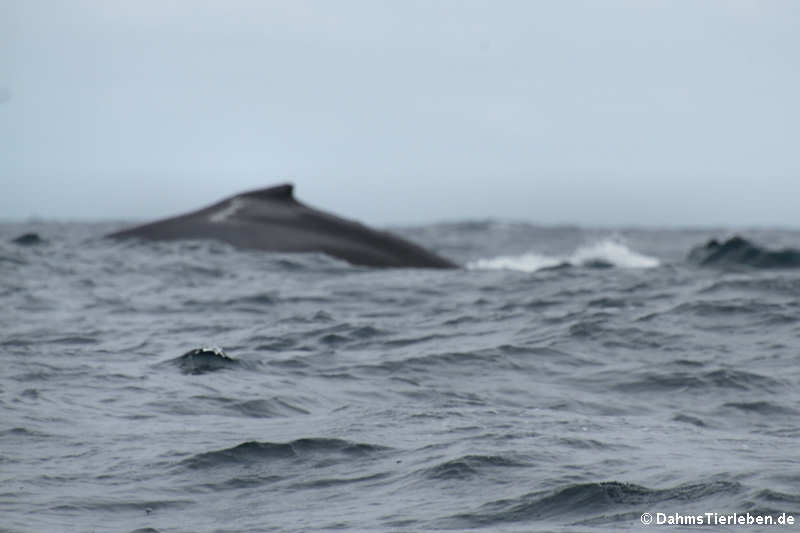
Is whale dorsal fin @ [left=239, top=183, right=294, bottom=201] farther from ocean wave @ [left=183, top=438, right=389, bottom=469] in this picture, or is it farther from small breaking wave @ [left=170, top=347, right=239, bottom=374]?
ocean wave @ [left=183, top=438, right=389, bottom=469]

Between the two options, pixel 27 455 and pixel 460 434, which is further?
pixel 460 434

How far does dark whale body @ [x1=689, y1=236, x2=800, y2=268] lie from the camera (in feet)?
72.3

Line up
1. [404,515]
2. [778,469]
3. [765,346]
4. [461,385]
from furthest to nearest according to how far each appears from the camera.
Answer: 1. [765,346]
2. [461,385]
3. [778,469]
4. [404,515]

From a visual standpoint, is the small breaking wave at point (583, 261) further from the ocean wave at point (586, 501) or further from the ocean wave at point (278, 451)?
the ocean wave at point (586, 501)

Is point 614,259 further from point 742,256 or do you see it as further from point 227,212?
point 227,212

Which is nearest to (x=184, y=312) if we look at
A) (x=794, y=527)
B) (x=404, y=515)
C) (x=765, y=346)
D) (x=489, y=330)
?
(x=489, y=330)

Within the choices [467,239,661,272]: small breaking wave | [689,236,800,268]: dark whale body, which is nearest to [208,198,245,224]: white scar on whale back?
[467,239,661,272]: small breaking wave

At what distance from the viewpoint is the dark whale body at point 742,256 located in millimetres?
22031

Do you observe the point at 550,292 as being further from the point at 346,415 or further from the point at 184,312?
the point at 346,415

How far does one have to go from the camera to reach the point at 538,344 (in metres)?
13.1

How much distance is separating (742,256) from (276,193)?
8649 millimetres

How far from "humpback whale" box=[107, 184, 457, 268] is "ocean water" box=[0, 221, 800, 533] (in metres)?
2.86

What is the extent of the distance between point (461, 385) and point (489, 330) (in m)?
3.27

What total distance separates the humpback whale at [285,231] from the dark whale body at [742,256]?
4.66m
